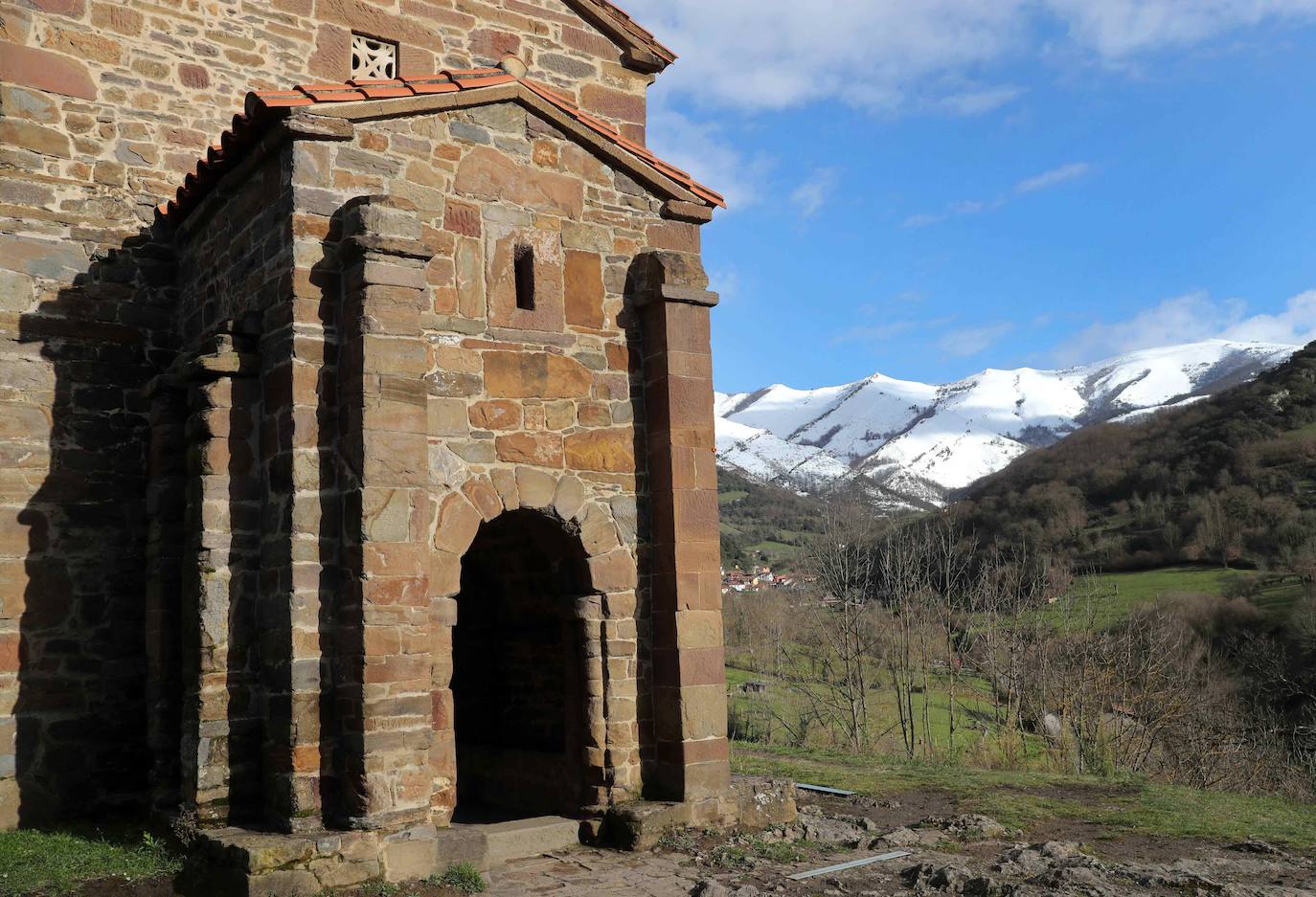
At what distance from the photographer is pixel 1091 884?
706 cm

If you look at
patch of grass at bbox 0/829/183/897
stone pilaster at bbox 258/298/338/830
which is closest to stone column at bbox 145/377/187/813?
patch of grass at bbox 0/829/183/897

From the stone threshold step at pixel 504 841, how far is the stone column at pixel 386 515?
294mm

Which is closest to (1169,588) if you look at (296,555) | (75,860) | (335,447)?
(335,447)

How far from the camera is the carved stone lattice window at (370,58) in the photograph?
36.9ft

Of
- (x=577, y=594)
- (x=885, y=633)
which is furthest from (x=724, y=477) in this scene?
(x=577, y=594)

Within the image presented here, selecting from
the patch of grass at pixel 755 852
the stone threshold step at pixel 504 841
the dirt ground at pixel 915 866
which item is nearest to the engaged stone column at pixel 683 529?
the patch of grass at pixel 755 852

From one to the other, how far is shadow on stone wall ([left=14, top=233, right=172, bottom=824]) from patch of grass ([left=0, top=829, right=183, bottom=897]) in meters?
0.92

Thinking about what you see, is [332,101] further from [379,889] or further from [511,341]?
[379,889]

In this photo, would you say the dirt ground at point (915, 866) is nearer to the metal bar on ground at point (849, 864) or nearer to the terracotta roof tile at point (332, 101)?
the metal bar on ground at point (849, 864)

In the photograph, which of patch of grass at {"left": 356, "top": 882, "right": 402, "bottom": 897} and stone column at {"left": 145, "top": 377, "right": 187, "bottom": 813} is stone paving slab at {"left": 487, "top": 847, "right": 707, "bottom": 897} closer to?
patch of grass at {"left": 356, "top": 882, "right": 402, "bottom": 897}

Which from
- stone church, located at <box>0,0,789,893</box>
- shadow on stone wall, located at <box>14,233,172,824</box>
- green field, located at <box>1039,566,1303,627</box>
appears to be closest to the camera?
stone church, located at <box>0,0,789,893</box>

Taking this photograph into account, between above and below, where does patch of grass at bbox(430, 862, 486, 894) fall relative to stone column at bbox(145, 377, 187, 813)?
below

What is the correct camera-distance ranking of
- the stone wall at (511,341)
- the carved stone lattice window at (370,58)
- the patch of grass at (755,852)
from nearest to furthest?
1. the stone wall at (511,341)
2. the patch of grass at (755,852)
3. the carved stone lattice window at (370,58)

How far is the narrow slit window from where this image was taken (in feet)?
27.9
